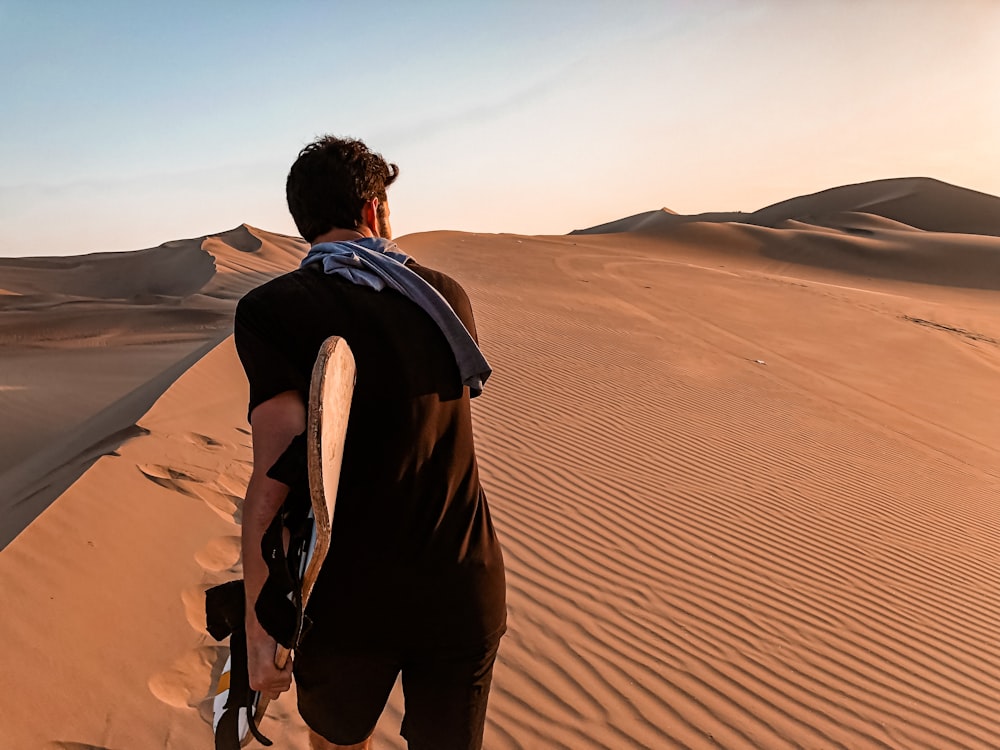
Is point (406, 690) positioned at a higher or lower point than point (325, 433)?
lower

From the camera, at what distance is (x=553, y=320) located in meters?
13.8

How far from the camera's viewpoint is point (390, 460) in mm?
1478

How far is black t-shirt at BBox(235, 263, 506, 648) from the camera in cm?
140

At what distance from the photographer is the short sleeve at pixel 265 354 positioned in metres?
1.38

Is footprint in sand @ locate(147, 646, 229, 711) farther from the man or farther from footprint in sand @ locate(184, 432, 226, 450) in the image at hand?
footprint in sand @ locate(184, 432, 226, 450)

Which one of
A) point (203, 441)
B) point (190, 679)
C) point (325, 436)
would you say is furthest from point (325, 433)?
point (203, 441)

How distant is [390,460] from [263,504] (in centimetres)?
24

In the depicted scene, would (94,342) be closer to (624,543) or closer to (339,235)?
(624,543)

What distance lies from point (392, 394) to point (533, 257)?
2643 centimetres

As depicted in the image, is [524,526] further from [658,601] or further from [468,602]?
[468,602]

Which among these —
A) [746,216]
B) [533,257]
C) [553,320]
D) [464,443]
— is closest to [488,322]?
[553,320]

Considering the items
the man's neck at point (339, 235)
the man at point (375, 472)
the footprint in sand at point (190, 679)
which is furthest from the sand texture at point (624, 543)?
the man's neck at point (339, 235)

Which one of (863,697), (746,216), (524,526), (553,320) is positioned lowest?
(863,697)

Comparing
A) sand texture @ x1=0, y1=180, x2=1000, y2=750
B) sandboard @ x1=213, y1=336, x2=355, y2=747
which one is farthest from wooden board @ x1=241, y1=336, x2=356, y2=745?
sand texture @ x1=0, y1=180, x2=1000, y2=750
